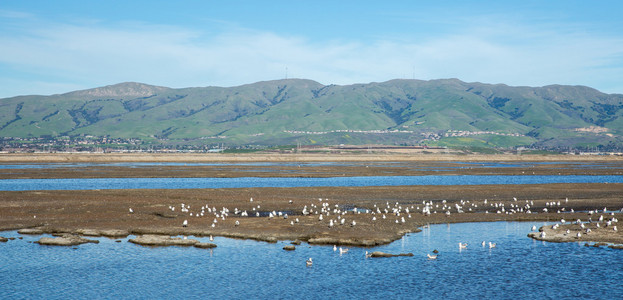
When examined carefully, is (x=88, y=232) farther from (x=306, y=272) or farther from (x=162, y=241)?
(x=306, y=272)

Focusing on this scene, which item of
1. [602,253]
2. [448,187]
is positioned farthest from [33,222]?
[448,187]

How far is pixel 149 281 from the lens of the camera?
28.5 metres

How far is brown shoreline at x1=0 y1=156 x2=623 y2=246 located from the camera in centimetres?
4128

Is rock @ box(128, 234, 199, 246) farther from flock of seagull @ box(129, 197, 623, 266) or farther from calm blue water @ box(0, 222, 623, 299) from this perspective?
flock of seagull @ box(129, 197, 623, 266)

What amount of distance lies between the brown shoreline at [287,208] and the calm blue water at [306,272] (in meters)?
3.92

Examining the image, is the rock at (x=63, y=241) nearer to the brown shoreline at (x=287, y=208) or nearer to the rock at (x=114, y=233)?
the rock at (x=114, y=233)

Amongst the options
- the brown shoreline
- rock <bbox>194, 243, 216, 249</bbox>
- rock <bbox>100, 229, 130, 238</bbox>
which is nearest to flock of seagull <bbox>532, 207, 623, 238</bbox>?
the brown shoreline

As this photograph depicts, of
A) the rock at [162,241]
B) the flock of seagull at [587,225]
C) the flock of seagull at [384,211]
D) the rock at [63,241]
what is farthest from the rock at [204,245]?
the flock of seagull at [587,225]

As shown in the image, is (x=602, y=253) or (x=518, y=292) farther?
(x=602, y=253)

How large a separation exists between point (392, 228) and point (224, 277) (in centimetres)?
1676

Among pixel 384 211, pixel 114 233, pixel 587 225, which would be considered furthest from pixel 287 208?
pixel 587 225

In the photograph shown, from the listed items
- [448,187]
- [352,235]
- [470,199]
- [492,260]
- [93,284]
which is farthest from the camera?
[448,187]

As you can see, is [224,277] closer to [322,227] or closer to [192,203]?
[322,227]

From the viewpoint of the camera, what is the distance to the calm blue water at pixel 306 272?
26.6 metres
